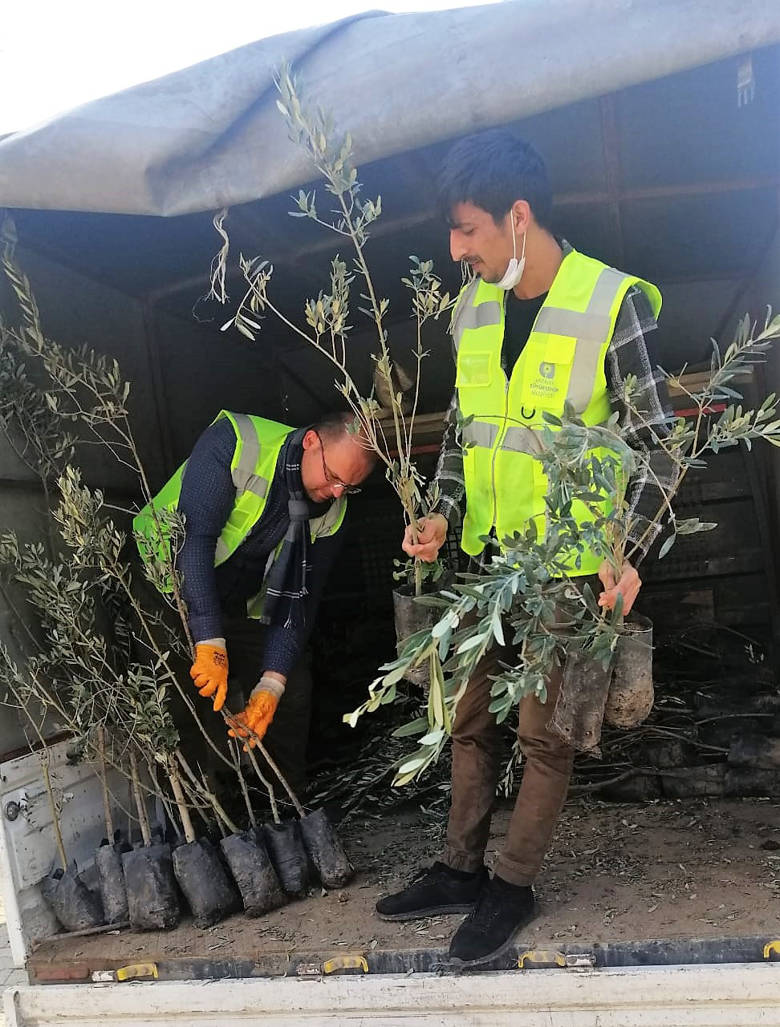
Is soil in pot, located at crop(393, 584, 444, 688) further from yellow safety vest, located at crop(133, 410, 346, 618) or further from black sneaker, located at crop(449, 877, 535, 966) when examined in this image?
yellow safety vest, located at crop(133, 410, 346, 618)

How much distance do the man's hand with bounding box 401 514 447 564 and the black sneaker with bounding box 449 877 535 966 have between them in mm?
861

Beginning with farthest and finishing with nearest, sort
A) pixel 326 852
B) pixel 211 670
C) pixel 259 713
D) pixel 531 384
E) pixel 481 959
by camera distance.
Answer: pixel 259 713
pixel 211 670
pixel 326 852
pixel 531 384
pixel 481 959

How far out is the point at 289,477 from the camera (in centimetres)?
282

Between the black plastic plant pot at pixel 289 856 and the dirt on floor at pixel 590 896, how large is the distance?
5 centimetres

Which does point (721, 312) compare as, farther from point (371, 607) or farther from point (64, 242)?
point (64, 242)

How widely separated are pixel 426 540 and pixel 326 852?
3.47 ft

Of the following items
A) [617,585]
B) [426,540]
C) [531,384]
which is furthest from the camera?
[426,540]

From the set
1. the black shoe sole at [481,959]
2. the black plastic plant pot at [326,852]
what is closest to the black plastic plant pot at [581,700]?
the black shoe sole at [481,959]

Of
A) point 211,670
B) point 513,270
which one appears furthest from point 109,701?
point 513,270

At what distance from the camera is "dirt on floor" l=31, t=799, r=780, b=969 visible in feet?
6.51

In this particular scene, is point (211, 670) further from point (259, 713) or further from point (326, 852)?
point (326, 852)

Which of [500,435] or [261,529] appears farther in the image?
[261,529]

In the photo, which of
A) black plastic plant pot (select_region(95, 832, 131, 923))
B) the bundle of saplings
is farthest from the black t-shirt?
black plastic plant pot (select_region(95, 832, 131, 923))

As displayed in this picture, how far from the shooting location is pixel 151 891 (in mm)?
2322
